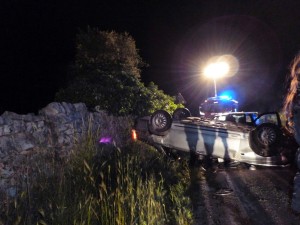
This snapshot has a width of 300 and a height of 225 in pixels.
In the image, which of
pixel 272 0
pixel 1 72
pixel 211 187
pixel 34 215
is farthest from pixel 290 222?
pixel 272 0

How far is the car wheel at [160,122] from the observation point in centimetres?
904

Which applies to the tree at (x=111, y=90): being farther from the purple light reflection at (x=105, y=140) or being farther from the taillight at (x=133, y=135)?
the purple light reflection at (x=105, y=140)

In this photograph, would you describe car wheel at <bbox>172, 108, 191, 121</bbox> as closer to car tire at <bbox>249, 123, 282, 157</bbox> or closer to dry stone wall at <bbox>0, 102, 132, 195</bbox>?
dry stone wall at <bbox>0, 102, 132, 195</bbox>

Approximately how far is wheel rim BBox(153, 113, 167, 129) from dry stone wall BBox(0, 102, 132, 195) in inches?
50.3

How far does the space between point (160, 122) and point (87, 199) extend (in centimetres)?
549

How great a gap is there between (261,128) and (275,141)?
47 cm

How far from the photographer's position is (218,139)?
350 inches

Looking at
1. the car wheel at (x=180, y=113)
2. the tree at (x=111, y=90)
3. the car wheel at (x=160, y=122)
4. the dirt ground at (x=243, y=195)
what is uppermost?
the tree at (x=111, y=90)

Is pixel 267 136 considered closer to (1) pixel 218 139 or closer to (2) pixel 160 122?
(1) pixel 218 139

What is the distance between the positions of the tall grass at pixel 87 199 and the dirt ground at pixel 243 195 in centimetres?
46

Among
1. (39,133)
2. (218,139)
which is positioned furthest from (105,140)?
(218,139)

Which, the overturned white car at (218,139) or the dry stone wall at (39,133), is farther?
the overturned white car at (218,139)

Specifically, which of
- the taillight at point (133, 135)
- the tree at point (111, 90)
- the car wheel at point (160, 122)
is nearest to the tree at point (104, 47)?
the tree at point (111, 90)

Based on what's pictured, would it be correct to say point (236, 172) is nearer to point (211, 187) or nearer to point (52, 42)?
point (211, 187)
